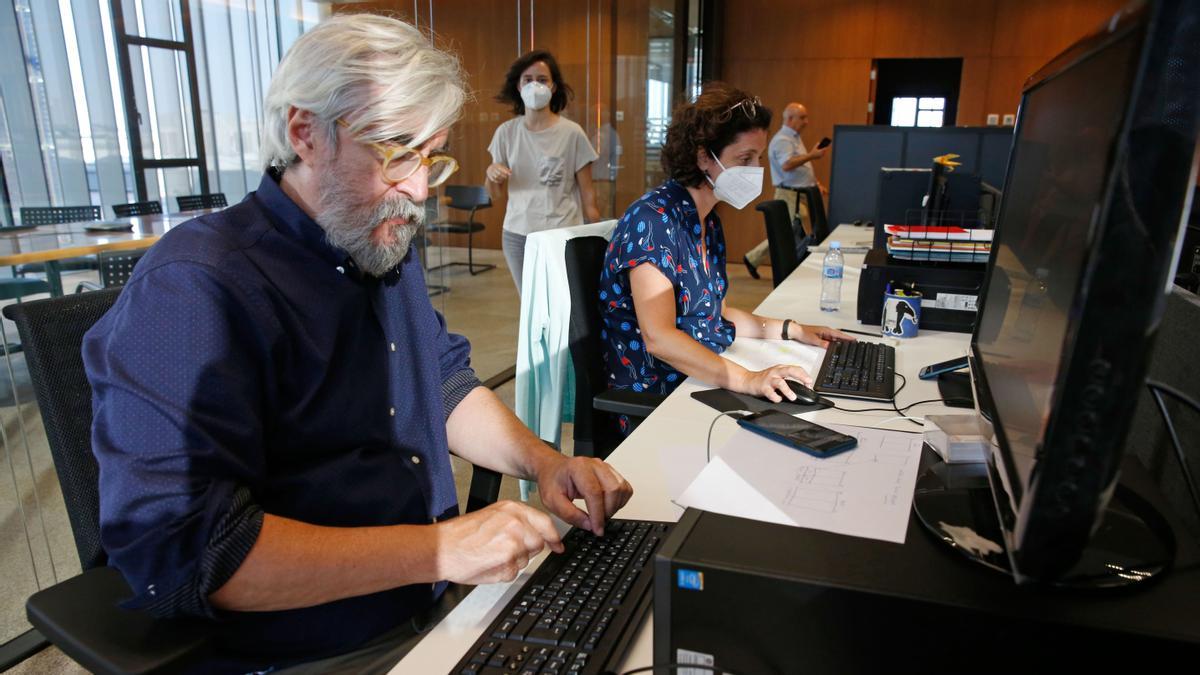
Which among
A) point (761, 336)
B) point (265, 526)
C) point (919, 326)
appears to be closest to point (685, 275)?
point (761, 336)

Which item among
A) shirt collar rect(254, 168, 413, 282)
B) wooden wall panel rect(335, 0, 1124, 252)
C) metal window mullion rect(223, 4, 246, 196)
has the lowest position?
shirt collar rect(254, 168, 413, 282)

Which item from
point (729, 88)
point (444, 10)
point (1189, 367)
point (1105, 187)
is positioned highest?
point (444, 10)

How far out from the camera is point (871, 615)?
1.78 ft

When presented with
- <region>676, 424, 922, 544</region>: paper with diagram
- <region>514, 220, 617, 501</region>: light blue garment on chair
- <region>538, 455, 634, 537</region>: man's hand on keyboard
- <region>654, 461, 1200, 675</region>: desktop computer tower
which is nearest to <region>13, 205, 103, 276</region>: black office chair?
<region>514, 220, 617, 501</region>: light blue garment on chair

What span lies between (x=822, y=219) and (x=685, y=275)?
3.88 m

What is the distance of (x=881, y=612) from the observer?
1.78 feet

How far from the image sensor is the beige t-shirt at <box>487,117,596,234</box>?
3547mm

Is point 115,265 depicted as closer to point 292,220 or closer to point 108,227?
point 108,227

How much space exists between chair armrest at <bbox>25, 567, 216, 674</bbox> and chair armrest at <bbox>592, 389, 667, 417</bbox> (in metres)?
0.85

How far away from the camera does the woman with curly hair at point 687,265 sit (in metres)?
1.69

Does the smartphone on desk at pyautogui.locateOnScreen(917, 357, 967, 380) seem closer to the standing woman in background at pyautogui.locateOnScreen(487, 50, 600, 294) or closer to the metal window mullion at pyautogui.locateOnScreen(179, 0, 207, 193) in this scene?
the standing woman in background at pyautogui.locateOnScreen(487, 50, 600, 294)

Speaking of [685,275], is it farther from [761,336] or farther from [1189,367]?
[1189,367]

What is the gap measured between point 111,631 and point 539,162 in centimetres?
299

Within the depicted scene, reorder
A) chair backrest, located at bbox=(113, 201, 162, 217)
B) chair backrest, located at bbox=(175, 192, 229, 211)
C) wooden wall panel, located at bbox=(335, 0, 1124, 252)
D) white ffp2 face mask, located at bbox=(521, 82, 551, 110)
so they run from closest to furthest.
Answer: chair backrest, located at bbox=(113, 201, 162, 217) → chair backrest, located at bbox=(175, 192, 229, 211) → white ffp2 face mask, located at bbox=(521, 82, 551, 110) → wooden wall panel, located at bbox=(335, 0, 1124, 252)
